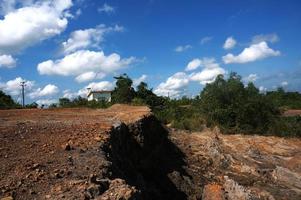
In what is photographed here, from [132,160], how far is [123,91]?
16.4 meters

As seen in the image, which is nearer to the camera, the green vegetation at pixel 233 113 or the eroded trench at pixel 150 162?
the eroded trench at pixel 150 162

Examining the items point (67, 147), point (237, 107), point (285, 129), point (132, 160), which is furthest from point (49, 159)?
point (285, 129)

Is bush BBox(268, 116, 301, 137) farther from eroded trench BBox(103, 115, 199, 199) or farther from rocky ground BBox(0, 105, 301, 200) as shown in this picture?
eroded trench BBox(103, 115, 199, 199)

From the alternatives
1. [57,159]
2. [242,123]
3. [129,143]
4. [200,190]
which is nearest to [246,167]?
[200,190]

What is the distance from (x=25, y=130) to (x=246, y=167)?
9.41 m

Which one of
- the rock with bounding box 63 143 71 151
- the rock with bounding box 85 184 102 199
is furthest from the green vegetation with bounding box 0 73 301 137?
the rock with bounding box 85 184 102 199

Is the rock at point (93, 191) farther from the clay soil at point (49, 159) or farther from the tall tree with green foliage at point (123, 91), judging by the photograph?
the tall tree with green foliage at point (123, 91)

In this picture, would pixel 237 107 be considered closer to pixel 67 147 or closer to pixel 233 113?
pixel 233 113

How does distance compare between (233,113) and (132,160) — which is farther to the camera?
(233,113)

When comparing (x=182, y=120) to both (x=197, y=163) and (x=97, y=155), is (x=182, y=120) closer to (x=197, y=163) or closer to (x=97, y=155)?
(x=197, y=163)

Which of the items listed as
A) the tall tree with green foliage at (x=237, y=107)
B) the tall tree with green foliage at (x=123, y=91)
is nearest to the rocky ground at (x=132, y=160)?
the tall tree with green foliage at (x=237, y=107)

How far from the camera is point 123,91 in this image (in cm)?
2973

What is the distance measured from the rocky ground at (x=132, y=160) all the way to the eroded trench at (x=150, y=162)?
0.03 m

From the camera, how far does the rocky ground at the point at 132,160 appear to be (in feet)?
22.1
